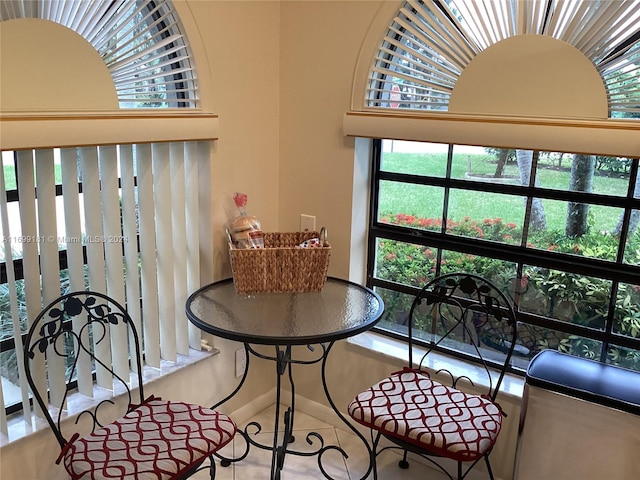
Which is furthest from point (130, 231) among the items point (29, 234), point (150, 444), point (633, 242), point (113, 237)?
point (633, 242)

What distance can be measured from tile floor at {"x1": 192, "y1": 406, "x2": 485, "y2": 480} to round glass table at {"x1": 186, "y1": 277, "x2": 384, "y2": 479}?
0.06 meters

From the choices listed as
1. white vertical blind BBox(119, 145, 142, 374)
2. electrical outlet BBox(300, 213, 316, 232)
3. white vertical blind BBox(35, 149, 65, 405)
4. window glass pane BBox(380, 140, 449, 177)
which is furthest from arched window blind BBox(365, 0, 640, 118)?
white vertical blind BBox(35, 149, 65, 405)

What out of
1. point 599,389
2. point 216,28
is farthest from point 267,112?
point 599,389

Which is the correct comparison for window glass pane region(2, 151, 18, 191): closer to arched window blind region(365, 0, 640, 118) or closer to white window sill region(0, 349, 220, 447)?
white window sill region(0, 349, 220, 447)

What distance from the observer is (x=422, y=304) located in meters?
2.44

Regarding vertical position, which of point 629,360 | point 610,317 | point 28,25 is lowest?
point 629,360

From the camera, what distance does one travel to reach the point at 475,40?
196 centimetres

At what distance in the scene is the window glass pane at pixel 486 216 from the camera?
216 centimetres

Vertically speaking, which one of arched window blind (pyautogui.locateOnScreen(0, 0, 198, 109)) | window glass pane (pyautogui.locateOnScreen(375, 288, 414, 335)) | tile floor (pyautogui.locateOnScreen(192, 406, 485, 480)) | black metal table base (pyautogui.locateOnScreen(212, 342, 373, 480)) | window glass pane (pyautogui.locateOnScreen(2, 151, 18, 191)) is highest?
arched window blind (pyautogui.locateOnScreen(0, 0, 198, 109))

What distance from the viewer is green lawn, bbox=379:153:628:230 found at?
199cm

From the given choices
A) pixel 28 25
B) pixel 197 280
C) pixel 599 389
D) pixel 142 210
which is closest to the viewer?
pixel 28 25

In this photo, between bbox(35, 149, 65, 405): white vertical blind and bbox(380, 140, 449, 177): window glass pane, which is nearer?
bbox(35, 149, 65, 405): white vertical blind

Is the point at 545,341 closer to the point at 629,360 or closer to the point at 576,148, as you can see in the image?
the point at 629,360

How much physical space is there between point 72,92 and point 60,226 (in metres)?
0.45
